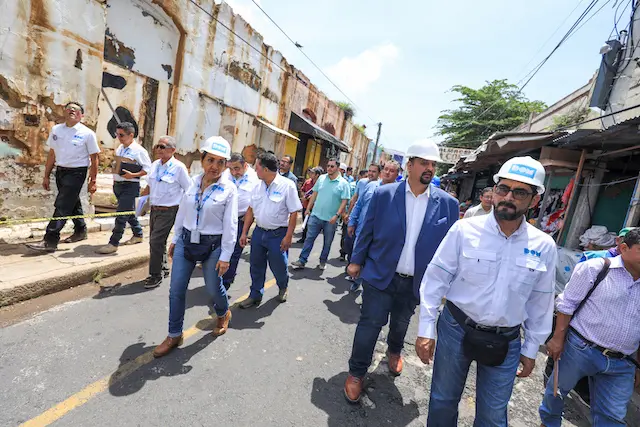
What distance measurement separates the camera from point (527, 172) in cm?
182

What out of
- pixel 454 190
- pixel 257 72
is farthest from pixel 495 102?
pixel 257 72

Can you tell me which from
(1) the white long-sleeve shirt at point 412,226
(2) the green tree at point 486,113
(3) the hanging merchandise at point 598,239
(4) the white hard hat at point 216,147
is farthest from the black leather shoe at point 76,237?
(2) the green tree at point 486,113

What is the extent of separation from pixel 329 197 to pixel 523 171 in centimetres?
414

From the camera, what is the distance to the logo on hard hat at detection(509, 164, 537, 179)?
71.5 inches

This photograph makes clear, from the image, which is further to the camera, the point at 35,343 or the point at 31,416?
the point at 35,343

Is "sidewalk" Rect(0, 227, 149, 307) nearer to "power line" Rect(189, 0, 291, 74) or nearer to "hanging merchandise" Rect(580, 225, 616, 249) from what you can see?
"power line" Rect(189, 0, 291, 74)

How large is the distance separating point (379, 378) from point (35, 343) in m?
2.97

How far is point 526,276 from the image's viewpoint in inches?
72.6

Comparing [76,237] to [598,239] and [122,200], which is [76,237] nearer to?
[122,200]

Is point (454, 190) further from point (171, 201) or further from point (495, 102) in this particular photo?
point (171, 201)

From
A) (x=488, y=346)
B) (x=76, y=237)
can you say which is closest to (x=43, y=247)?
(x=76, y=237)

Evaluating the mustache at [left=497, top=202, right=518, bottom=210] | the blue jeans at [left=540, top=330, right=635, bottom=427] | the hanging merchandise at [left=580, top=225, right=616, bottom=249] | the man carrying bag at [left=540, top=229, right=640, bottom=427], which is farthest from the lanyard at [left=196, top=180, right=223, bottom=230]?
the hanging merchandise at [left=580, top=225, right=616, bottom=249]

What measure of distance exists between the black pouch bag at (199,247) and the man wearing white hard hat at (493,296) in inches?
74.0

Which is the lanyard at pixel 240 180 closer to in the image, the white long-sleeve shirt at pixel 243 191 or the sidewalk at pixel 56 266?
the white long-sleeve shirt at pixel 243 191
